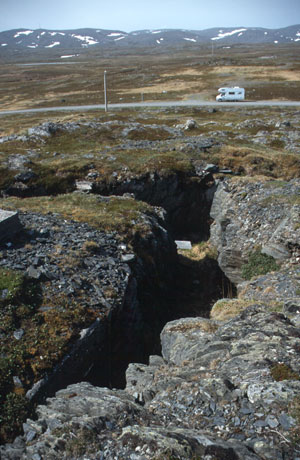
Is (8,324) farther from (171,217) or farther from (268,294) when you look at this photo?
(171,217)

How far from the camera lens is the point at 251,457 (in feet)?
24.3

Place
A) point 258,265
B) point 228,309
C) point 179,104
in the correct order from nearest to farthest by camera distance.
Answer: point 228,309, point 258,265, point 179,104

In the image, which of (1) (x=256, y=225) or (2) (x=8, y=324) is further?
(1) (x=256, y=225)

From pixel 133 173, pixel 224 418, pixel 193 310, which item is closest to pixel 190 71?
pixel 133 173

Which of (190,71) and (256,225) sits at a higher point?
(190,71)

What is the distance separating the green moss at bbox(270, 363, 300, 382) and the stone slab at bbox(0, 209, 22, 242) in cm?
1400

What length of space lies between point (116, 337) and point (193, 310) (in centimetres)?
776

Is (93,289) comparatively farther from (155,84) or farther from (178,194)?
(155,84)

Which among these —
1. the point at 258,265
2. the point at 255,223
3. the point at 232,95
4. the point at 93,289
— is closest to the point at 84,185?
the point at 255,223

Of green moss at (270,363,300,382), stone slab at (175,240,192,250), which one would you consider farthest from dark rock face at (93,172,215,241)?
green moss at (270,363,300,382)

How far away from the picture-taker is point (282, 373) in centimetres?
964

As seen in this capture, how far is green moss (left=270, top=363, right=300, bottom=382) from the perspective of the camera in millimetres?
9503

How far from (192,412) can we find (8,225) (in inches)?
528

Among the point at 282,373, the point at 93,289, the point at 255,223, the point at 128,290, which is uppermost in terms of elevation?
the point at 282,373
